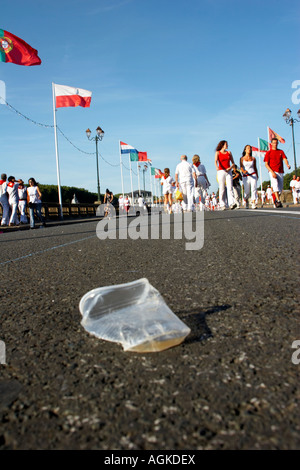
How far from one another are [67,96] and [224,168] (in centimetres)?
1612

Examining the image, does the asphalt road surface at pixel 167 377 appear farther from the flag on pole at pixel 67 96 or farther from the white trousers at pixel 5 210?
the flag on pole at pixel 67 96

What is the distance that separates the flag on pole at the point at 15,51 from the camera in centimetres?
1579

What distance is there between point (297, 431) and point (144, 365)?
630 mm

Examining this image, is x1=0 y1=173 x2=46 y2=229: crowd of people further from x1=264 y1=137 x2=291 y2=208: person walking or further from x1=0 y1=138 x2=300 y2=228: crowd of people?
x1=264 y1=137 x2=291 y2=208: person walking

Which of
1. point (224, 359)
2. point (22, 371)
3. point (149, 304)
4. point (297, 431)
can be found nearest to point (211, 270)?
point (149, 304)

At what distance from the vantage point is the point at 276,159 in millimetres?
12508

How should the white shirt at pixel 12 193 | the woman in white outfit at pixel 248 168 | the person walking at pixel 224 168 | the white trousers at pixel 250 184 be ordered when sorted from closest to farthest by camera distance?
the person walking at pixel 224 168 → the woman in white outfit at pixel 248 168 → the white trousers at pixel 250 184 → the white shirt at pixel 12 193

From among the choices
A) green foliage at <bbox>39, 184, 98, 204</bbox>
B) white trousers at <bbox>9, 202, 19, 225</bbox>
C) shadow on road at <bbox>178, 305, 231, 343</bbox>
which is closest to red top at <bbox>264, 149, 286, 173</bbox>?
white trousers at <bbox>9, 202, 19, 225</bbox>

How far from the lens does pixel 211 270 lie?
343cm

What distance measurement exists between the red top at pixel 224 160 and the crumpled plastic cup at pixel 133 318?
32.9ft

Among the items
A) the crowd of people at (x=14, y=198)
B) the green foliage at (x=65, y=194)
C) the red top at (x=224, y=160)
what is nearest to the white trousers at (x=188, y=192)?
the red top at (x=224, y=160)

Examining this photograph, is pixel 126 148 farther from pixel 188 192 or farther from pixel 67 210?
pixel 188 192

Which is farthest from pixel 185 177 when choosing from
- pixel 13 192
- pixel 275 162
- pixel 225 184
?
pixel 13 192
